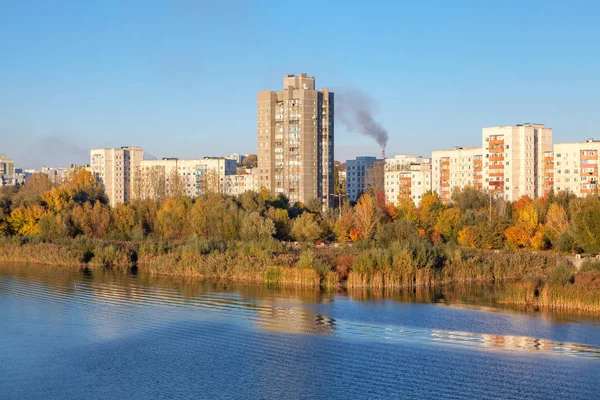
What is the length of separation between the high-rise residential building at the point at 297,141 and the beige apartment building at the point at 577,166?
61.6ft

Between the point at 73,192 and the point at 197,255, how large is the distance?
1021 inches

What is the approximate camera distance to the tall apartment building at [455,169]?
223 feet

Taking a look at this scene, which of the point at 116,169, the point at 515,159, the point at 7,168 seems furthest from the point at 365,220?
the point at 7,168

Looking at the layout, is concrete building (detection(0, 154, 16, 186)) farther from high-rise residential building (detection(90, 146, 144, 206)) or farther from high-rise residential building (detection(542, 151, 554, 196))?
high-rise residential building (detection(542, 151, 554, 196))

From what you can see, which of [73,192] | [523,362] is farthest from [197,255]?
[73,192]

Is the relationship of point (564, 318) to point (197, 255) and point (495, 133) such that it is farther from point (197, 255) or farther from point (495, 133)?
point (495, 133)

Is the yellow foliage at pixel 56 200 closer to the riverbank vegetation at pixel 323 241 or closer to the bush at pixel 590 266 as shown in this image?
the riverbank vegetation at pixel 323 241

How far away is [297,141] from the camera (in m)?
64.5

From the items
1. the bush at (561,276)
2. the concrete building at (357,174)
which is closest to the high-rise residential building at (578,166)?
the concrete building at (357,174)

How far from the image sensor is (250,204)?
169ft

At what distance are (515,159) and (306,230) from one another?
76.7 ft

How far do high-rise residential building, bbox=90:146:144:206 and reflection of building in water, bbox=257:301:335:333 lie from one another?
255ft

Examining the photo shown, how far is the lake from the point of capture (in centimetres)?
1544

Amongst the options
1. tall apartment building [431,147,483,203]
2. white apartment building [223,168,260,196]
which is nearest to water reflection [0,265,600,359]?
tall apartment building [431,147,483,203]
